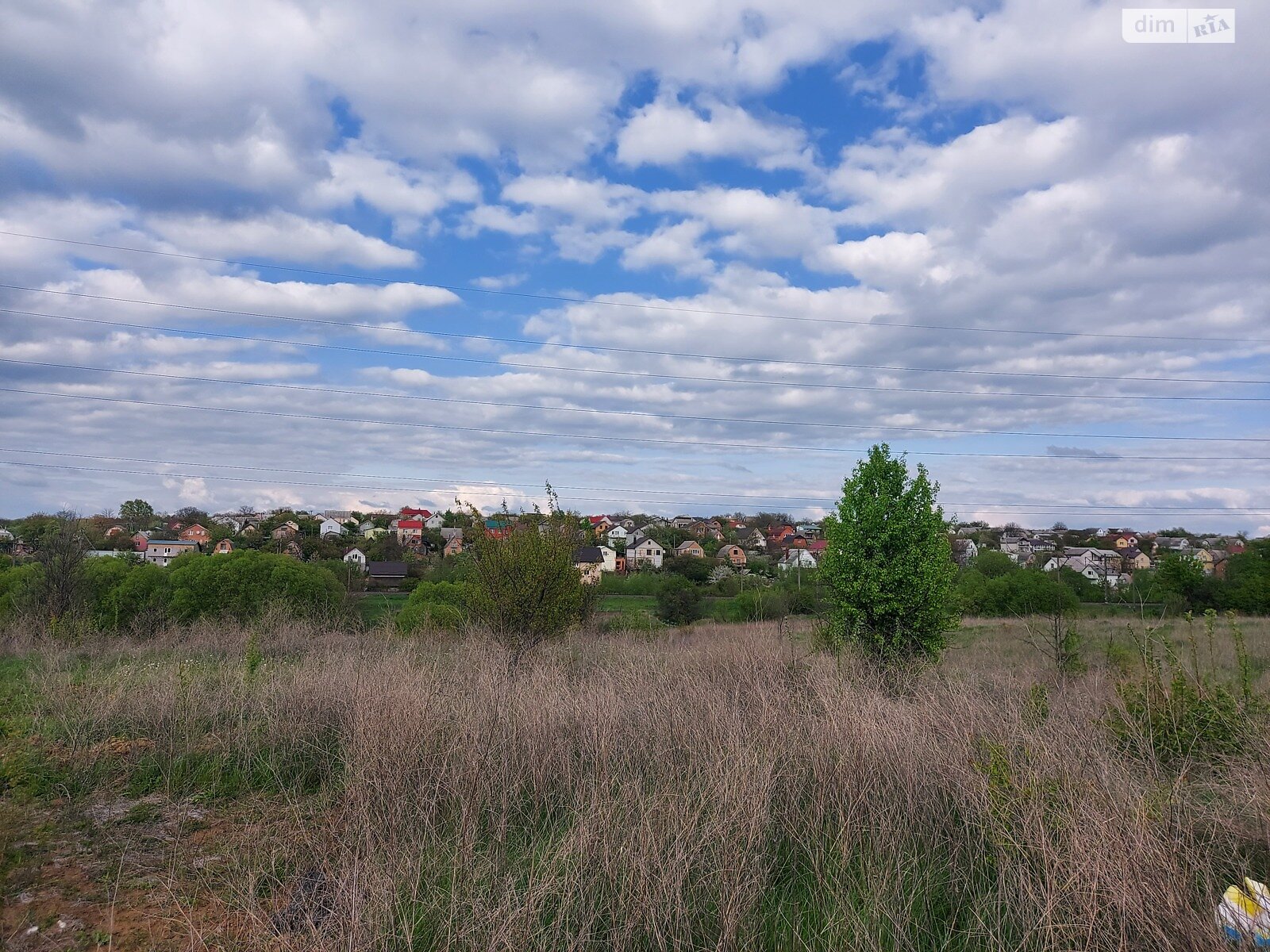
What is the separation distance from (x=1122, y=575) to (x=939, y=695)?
155 ft

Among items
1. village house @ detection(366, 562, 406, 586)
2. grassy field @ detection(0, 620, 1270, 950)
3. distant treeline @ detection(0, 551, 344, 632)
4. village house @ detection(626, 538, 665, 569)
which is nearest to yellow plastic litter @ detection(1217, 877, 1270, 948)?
grassy field @ detection(0, 620, 1270, 950)

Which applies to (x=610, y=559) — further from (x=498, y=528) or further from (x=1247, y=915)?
(x=1247, y=915)

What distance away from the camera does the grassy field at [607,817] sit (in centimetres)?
400

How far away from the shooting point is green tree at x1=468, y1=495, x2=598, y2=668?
13.9m

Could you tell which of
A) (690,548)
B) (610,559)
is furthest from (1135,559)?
(610,559)

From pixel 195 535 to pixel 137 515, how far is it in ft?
15.1

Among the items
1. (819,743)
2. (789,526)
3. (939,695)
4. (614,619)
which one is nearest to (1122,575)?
(789,526)

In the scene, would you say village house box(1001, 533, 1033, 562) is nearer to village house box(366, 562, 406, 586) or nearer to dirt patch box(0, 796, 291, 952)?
village house box(366, 562, 406, 586)

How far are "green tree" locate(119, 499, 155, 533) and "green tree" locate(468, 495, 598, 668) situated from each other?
132 feet

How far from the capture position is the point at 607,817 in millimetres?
4727

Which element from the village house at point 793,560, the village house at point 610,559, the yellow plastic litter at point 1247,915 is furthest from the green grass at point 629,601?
the yellow plastic litter at point 1247,915

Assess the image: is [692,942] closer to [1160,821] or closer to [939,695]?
[1160,821]

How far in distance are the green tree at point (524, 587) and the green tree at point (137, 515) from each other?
1586 inches

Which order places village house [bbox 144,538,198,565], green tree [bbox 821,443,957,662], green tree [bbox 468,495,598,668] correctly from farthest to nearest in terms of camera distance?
village house [bbox 144,538,198,565], green tree [bbox 468,495,598,668], green tree [bbox 821,443,957,662]
